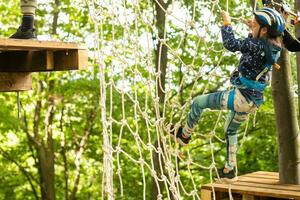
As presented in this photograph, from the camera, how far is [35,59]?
2.67 metres

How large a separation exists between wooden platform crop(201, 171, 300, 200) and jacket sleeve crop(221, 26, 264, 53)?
944 mm

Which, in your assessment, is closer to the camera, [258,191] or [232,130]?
[232,130]

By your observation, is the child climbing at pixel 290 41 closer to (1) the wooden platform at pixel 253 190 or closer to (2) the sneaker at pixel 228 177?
(2) the sneaker at pixel 228 177

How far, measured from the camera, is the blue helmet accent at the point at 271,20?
1.91 m

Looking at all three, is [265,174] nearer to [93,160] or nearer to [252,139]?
[252,139]

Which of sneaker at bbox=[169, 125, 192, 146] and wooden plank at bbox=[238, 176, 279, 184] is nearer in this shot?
sneaker at bbox=[169, 125, 192, 146]

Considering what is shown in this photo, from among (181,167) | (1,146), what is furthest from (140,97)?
(1,146)

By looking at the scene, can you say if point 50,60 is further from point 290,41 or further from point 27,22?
point 290,41

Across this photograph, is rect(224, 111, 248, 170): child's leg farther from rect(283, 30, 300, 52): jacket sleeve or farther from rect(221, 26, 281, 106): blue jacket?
rect(283, 30, 300, 52): jacket sleeve

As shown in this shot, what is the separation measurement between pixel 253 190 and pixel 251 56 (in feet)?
3.52

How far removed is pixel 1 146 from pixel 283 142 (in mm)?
4994

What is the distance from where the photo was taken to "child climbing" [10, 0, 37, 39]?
8.51ft

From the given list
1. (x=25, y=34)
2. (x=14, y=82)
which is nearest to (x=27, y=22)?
(x=25, y=34)

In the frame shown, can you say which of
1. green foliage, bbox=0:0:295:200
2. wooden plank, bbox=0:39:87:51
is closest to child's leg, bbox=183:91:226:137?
wooden plank, bbox=0:39:87:51
